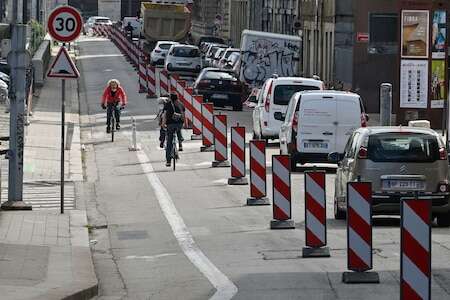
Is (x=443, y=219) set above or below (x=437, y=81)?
below

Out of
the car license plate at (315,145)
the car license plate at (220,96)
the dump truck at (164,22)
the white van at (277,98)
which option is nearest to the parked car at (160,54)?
the dump truck at (164,22)

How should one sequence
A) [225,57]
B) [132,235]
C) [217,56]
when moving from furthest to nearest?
[217,56]
[225,57]
[132,235]

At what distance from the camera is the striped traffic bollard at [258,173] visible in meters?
23.1

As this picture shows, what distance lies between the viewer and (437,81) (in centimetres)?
4203

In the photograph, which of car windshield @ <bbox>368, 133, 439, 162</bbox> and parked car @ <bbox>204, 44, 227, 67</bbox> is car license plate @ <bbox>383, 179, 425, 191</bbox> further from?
parked car @ <bbox>204, 44, 227, 67</bbox>

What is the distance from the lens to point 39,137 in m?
38.1

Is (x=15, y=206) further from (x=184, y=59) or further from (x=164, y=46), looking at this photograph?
(x=164, y=46)

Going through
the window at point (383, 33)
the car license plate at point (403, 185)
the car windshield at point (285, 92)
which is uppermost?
the window at point (383, 33)

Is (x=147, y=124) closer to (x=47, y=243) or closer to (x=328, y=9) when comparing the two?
(x=328, y=9)

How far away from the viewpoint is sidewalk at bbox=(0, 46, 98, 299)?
14.7m

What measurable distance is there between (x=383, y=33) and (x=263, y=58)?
5876 millimetres

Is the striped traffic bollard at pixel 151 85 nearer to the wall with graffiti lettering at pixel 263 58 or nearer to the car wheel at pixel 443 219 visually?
the wall with graffiti lettering at pixel 263 58

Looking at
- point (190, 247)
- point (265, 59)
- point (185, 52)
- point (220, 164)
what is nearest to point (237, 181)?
point (220, 164)

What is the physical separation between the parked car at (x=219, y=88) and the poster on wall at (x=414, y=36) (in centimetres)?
1007
